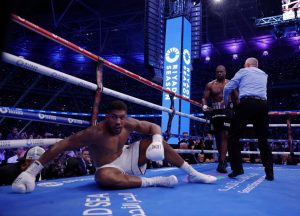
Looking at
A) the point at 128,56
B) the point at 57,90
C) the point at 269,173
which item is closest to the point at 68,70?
the point at 57,90

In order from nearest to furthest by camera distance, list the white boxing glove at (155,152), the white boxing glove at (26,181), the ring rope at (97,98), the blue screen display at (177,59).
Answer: the white boxing glove at (26,181)
the white boxing glove at (155,152)
the ring rope at (97,98)
the blue screen display at (177,59)

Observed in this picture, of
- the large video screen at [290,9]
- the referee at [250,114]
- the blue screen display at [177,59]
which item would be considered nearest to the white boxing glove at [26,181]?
the referee at [250,114]

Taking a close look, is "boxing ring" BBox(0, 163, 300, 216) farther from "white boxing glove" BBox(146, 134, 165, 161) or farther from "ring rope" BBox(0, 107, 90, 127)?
"ring rope" BBox(0, 107, 90, 127)

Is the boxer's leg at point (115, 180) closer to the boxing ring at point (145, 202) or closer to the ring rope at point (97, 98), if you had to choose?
the boxing ring at point (145, 202)

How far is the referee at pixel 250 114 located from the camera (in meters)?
2.66

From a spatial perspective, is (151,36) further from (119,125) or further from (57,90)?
(57,90)

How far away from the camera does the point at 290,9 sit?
798 cm

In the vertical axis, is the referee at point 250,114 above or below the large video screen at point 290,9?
below

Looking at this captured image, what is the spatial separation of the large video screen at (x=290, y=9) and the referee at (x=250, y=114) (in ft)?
21.0

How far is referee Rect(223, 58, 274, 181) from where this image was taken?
266 centimetres

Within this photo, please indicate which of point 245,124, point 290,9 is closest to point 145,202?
point 245,124

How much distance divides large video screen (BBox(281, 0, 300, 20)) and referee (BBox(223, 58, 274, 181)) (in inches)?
252

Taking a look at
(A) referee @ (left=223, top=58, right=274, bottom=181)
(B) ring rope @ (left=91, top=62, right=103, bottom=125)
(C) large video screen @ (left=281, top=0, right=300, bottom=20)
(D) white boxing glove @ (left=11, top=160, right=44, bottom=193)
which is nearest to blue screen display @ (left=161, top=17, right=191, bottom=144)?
(C) large video screen @ (left=281, top=0, right=300, bottom=20)

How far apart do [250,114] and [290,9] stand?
6.74m
